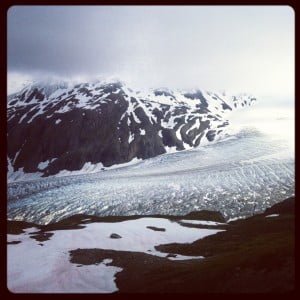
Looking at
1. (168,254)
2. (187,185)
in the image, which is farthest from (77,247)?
(187,185)

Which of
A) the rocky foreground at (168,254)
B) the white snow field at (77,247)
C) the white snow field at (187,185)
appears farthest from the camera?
the white snow field at (187,185)

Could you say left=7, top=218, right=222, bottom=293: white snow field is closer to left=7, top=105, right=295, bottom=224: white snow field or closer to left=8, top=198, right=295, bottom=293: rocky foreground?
left=8, top=198, right=295, bottom=293: rocky foreground

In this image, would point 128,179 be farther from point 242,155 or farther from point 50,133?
point 50,133

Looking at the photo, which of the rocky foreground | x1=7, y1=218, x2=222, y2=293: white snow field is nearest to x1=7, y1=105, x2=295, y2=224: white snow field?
the rocky foreground

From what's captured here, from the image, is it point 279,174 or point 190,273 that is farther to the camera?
point 279,174

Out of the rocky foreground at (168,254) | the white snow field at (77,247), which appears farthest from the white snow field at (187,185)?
the white snow field at (77,247)

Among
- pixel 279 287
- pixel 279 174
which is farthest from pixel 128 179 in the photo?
pixel 279 287

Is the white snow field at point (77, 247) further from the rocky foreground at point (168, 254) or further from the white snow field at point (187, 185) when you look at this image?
the white snow field at point (187, 185)
